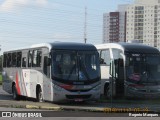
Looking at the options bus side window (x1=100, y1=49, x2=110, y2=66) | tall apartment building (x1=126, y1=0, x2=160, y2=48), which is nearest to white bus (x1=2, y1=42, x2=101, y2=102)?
bus side window (x1=100, y1=49, x2=110, y2=66)

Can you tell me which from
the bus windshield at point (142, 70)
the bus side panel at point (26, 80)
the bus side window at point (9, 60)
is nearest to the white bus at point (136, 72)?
the bus windshield at point (142, 70)

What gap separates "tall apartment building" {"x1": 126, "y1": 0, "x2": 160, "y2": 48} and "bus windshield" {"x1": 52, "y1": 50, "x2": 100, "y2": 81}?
40959mm

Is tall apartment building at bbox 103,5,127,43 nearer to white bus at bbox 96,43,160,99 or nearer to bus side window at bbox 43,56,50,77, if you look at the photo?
white bus at bbox 96,43,160,99

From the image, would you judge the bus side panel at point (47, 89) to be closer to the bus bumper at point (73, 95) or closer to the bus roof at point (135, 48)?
the bus bumper at point (73, 95)

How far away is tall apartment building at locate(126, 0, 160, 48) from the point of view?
62500 millimetres

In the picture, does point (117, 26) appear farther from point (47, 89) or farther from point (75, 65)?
point (47, 89)

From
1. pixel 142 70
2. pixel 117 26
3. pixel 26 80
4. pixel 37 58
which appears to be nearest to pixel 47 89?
pixel 37 58

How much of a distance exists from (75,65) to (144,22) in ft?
149

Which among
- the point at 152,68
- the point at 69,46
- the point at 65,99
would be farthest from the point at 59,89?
the point at 152,68

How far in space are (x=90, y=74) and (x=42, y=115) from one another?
20.8 feet

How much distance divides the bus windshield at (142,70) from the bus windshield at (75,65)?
445 cm

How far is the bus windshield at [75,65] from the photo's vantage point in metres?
21.0

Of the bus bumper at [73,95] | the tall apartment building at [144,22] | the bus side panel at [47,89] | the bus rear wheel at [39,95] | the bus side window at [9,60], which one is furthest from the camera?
Result: the tall apartment building at [144,22]

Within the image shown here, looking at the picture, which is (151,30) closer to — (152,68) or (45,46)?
(152,68)
